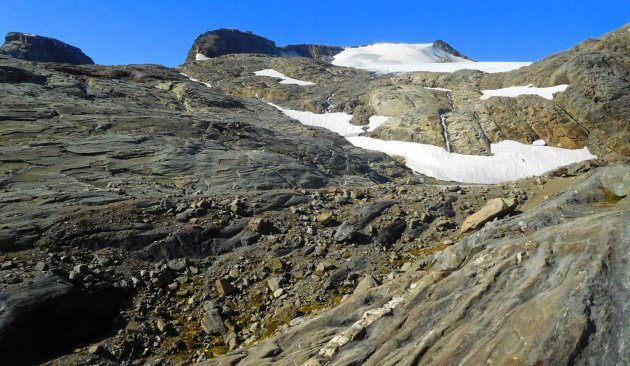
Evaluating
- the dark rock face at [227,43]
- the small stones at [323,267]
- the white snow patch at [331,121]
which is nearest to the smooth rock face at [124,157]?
the small stones at [323,267]

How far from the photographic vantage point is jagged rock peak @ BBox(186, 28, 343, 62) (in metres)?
138

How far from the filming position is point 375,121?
61312 mm

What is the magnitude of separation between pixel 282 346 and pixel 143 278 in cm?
778

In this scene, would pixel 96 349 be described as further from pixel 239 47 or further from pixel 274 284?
pixel 239 47

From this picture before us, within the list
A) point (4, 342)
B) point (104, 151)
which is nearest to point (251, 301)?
point (4, 342)

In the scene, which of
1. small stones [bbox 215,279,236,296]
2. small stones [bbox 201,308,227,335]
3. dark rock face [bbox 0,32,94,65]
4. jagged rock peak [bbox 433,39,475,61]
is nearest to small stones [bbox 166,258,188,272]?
small stones [bbox 215,279,236,296]

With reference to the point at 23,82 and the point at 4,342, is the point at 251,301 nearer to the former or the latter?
the point at 4,342

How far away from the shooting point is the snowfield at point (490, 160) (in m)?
44.9

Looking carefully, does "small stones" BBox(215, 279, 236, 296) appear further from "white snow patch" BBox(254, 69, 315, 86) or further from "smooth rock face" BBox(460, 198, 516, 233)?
"white snow patch" BBox(254, 69, 315, 86)

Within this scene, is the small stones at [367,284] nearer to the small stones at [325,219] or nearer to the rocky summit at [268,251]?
the rocky summit at [268,251]

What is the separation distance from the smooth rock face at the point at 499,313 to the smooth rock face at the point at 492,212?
16.1 ft

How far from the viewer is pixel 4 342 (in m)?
11.7

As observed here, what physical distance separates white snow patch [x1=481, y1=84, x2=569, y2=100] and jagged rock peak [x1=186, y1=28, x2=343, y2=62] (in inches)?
3885

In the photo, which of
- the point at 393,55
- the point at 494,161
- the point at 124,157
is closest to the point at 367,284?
the point at 124,157
